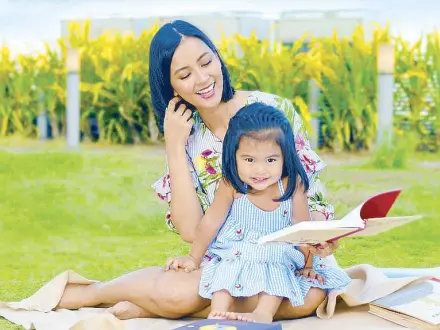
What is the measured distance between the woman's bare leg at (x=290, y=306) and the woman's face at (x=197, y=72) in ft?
2.31

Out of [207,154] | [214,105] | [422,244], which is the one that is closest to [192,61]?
[214,105]

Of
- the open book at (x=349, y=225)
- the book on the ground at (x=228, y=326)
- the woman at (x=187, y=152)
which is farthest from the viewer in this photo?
the woman at (x=187, y=152)

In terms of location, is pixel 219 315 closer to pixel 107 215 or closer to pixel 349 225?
pixel 349 225

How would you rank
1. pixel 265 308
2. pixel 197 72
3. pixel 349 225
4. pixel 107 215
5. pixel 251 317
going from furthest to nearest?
1. pixel 107 215
2. pixel 197 72
3. pixel 265 308
4. pixel 251 317
5. pixel 349 225

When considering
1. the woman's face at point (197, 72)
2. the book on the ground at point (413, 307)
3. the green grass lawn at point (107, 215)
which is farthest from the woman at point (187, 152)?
the green grass lawn at point (107, 215)

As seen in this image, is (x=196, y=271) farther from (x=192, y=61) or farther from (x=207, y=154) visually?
(x=192, y=61)

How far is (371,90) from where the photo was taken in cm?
856

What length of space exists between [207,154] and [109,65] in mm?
6068

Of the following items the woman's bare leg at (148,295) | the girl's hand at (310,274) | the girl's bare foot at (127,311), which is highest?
the girl's hand at (310,274)

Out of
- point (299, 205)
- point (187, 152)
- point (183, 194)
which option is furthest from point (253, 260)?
point (187, 152)

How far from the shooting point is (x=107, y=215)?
26.7 feet

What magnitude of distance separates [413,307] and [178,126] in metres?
1.06

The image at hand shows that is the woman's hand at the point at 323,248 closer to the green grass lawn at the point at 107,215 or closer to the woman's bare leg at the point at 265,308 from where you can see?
the woman's bare leg at the point at 265,308

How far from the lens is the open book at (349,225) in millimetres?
2604
